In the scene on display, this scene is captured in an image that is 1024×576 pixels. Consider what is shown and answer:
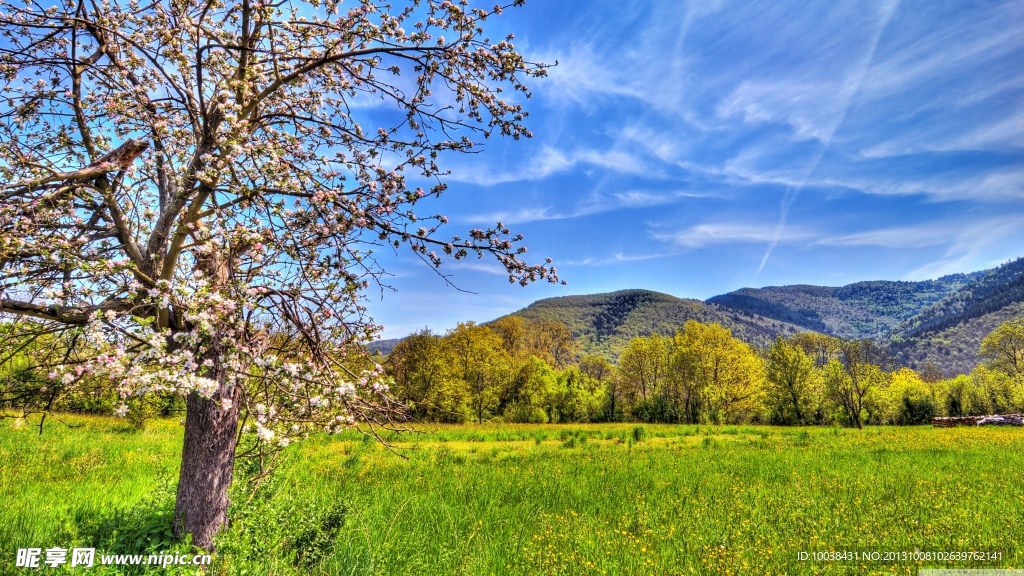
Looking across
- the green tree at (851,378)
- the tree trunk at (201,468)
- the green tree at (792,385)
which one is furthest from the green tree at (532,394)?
the tree trunk at (201,468)

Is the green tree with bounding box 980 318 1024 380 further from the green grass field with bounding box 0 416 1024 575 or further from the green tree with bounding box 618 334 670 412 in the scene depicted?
the green grass field with bounding box 0 416 1024 575

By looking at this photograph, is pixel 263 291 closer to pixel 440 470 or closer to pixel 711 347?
pixel 440 470

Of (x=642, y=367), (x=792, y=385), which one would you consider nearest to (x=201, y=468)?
(x=792, y=385)

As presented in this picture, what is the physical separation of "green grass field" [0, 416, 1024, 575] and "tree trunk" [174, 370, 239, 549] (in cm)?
31

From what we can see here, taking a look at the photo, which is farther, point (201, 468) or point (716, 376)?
point (716, 376)

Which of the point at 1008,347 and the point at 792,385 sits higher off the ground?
the point at 1008,347

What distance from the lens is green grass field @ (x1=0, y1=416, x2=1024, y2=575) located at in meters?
5.71

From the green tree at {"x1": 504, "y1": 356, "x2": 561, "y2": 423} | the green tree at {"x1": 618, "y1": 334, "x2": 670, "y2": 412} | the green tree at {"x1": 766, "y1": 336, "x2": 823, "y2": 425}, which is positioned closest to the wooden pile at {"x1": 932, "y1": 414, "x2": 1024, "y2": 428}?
the green tree at {"x1": 766, "y1": 336, "x2": 823, "y2": 425}

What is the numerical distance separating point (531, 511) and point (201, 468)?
622 cm

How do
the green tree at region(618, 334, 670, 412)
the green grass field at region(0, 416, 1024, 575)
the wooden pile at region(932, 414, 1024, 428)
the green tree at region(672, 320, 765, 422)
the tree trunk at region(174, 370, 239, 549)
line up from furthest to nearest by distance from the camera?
the green tree at region(618, 334, 670, 412)
the green tree at region(672, 320, 765, 422)
the wooden pile at region(932, 414, 1024, 428)
the green grass field at region(0, 416, 1024, 575)
the tree trunk at region(174, 370, 239, 549)

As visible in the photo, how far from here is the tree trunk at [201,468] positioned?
468 centimetres

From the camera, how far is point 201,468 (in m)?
4.70

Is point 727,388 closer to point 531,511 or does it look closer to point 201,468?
point 531,511

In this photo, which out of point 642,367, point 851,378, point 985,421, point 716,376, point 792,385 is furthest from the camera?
point 642,367
